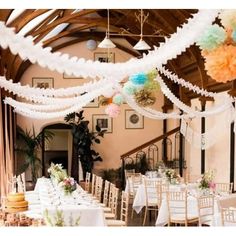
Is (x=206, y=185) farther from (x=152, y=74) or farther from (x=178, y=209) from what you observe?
(x=152, y=74)

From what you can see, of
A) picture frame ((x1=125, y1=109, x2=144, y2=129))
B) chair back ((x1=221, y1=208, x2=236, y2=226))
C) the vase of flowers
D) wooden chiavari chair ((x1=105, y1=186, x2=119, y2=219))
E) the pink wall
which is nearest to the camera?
chair back ((x1=221, y1=208, x2=236, y2=226))

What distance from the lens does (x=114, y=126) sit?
14.2 m

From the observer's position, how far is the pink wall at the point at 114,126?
45.1 ft

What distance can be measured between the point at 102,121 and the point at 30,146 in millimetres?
2333

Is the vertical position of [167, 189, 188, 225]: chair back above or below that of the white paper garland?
below

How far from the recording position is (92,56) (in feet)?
45.4

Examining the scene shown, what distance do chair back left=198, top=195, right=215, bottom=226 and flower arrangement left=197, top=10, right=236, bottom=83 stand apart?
4.20 metres

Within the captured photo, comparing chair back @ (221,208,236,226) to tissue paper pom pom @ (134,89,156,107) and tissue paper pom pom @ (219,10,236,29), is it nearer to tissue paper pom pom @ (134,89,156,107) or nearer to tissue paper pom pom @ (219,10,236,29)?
tissue paper pom pom @ (134,89,156,107)

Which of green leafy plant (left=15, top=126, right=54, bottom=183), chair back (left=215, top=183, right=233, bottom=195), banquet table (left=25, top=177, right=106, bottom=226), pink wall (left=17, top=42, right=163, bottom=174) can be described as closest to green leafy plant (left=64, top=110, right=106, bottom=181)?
pink wall (left=17, top=42, right=163, bottom=174)

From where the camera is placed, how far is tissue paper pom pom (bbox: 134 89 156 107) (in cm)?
661

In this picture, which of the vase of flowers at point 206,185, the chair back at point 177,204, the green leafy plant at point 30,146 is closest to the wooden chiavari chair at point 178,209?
the chair back at point 177,204

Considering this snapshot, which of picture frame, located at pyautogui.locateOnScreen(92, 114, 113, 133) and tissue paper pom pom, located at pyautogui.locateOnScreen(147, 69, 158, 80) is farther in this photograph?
picture frame, located at pyautogui.locateOnScreen(92, 114, 113, 133)

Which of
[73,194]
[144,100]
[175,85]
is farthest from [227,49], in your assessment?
[175,85]

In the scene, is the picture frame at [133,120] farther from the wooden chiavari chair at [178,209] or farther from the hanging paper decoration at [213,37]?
the hanging paper decoration at [213,37]
